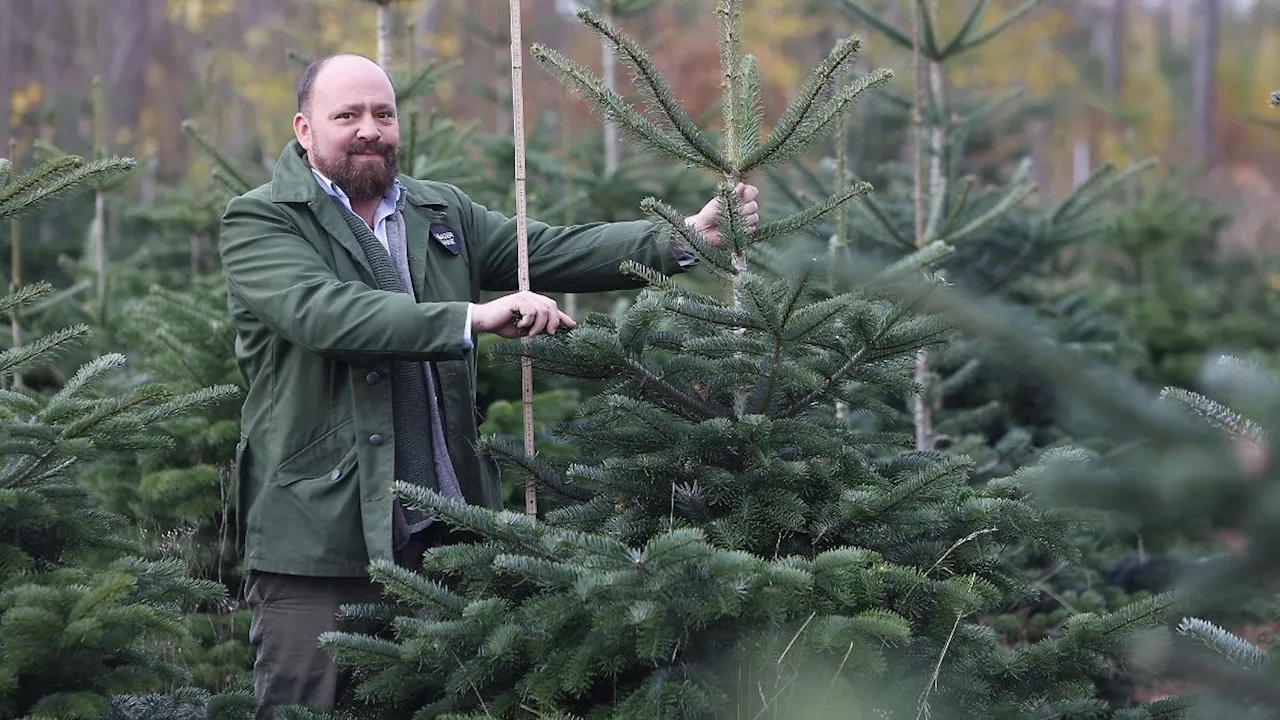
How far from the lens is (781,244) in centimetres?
622

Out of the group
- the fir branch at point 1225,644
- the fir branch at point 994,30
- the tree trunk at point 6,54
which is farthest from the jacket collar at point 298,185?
the tree trunk at point 6,54

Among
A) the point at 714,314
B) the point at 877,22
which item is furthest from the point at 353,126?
the point at 877,22

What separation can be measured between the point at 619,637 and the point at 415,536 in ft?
3.28

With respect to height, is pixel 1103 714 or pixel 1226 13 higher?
pixel 1226 13

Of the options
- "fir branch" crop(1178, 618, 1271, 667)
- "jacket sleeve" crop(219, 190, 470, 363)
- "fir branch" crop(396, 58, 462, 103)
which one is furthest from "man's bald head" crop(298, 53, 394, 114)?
"fir branch" crop(1178, 618, 1271, 667)

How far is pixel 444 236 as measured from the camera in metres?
4.01

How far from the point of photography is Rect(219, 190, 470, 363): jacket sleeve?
3400 mm

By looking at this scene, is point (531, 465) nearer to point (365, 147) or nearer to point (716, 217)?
point (716, 217)

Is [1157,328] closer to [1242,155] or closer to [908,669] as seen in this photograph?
[908,669]

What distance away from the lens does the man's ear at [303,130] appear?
394 centimetres

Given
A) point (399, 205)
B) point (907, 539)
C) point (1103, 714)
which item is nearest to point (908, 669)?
point (907, 539)

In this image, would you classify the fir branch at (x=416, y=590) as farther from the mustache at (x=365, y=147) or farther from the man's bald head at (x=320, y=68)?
the man's bald head at (x=320, y=68)

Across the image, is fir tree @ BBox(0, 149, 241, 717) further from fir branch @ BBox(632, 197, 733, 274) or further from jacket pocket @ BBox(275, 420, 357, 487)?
fir branch @ BBox(632, 197, 733, 274)

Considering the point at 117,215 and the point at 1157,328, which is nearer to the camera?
the point at 1157,328
